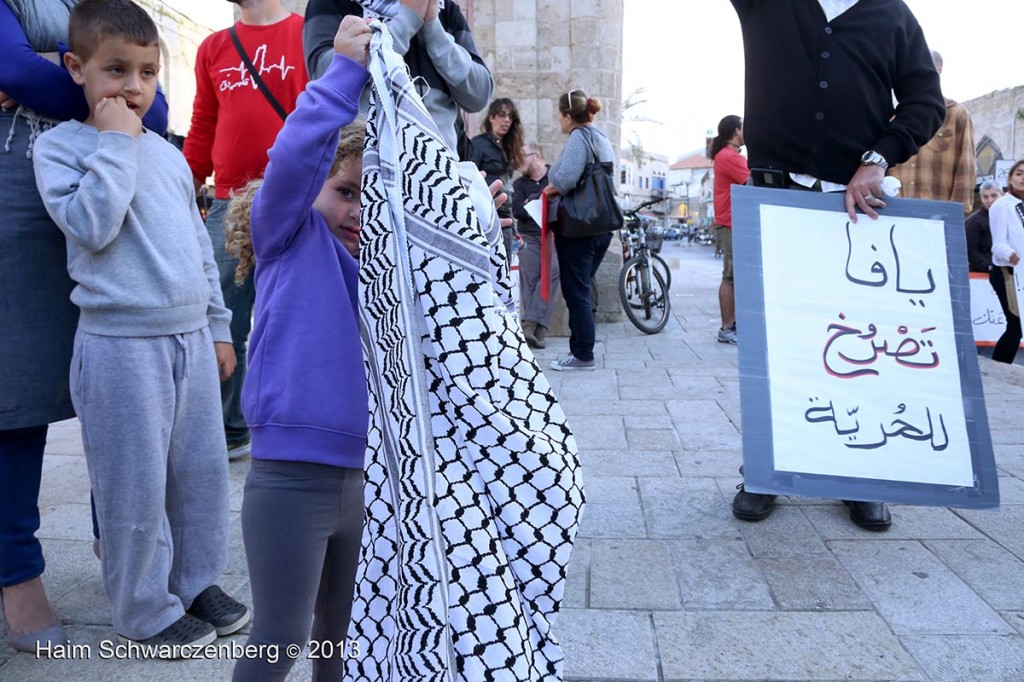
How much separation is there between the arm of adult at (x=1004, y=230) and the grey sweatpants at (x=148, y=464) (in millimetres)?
6426

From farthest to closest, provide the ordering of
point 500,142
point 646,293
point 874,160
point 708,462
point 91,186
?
point 646,293 < point 500,142 < point 708,462 < point 874,160 < point 91,186

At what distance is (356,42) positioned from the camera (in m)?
1.47

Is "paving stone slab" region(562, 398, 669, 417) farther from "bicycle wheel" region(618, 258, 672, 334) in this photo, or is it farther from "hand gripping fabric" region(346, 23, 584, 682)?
"hand gripping fabric" region(346, 23, 584, 682)

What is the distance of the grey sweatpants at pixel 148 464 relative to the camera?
2.11 metres

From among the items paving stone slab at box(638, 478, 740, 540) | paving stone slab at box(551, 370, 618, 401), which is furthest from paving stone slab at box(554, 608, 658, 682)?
paving stone slab at box(551, 370, 618, 401)

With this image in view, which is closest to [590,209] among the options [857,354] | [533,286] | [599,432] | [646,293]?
[533,286]

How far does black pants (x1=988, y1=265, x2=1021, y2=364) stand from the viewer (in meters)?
6.89

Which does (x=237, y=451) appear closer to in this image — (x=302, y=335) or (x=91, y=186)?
(x=91, y=186)

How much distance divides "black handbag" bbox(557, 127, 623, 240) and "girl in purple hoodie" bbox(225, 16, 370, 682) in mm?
4439

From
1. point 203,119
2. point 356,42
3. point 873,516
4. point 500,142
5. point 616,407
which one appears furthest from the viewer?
point 500,142

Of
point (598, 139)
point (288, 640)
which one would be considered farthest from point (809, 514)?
point (598, 139)

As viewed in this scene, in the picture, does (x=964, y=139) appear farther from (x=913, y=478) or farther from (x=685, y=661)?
(x=685, y=661)

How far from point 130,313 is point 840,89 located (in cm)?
256

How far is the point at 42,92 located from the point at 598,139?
4678 millimetres
